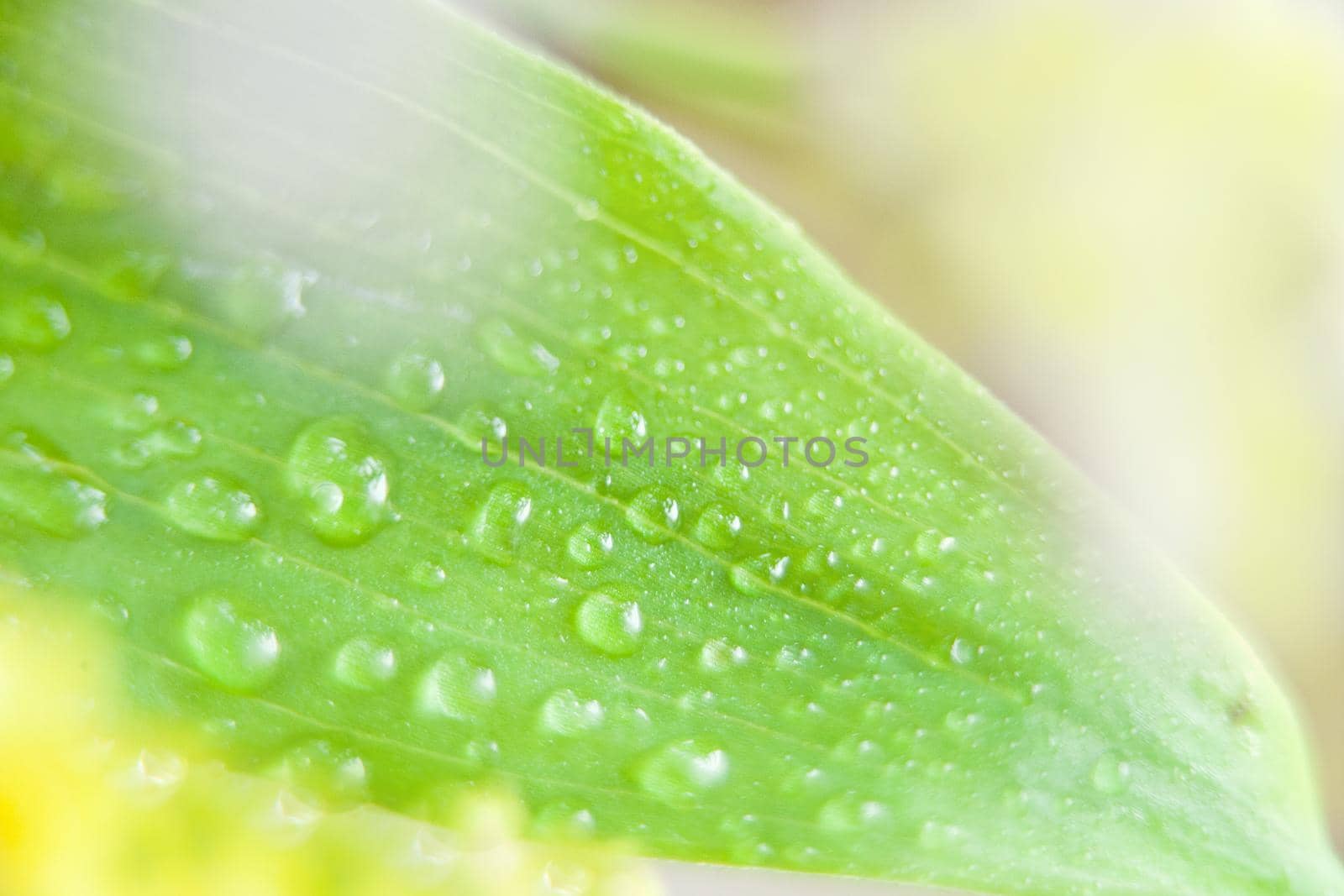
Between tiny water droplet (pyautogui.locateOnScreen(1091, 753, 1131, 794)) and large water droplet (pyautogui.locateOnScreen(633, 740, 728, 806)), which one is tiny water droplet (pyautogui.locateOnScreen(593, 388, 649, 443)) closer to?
large water droplet (pyautogui.locateOnScreen(633, 740, 728, 806))

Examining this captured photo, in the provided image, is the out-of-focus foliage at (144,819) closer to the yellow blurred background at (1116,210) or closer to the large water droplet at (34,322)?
the large water droplet at (34,322)

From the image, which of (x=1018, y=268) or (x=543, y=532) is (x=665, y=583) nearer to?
(x=543, y=532)

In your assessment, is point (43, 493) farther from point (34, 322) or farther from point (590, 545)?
point (590, 545)

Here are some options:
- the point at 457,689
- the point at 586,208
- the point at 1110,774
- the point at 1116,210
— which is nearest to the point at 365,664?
the point at 457,689

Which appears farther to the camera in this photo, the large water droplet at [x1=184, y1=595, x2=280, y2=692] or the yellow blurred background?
the yellow blurred background

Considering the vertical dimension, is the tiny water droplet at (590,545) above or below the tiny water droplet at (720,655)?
above

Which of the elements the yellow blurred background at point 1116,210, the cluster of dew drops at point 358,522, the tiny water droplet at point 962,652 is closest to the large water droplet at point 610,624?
the cluster of dew drops at point 358,522

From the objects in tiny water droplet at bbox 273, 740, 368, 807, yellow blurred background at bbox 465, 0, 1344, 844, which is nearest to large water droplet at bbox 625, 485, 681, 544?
tiny water droplet at bbox 273, 740, 368, 807
